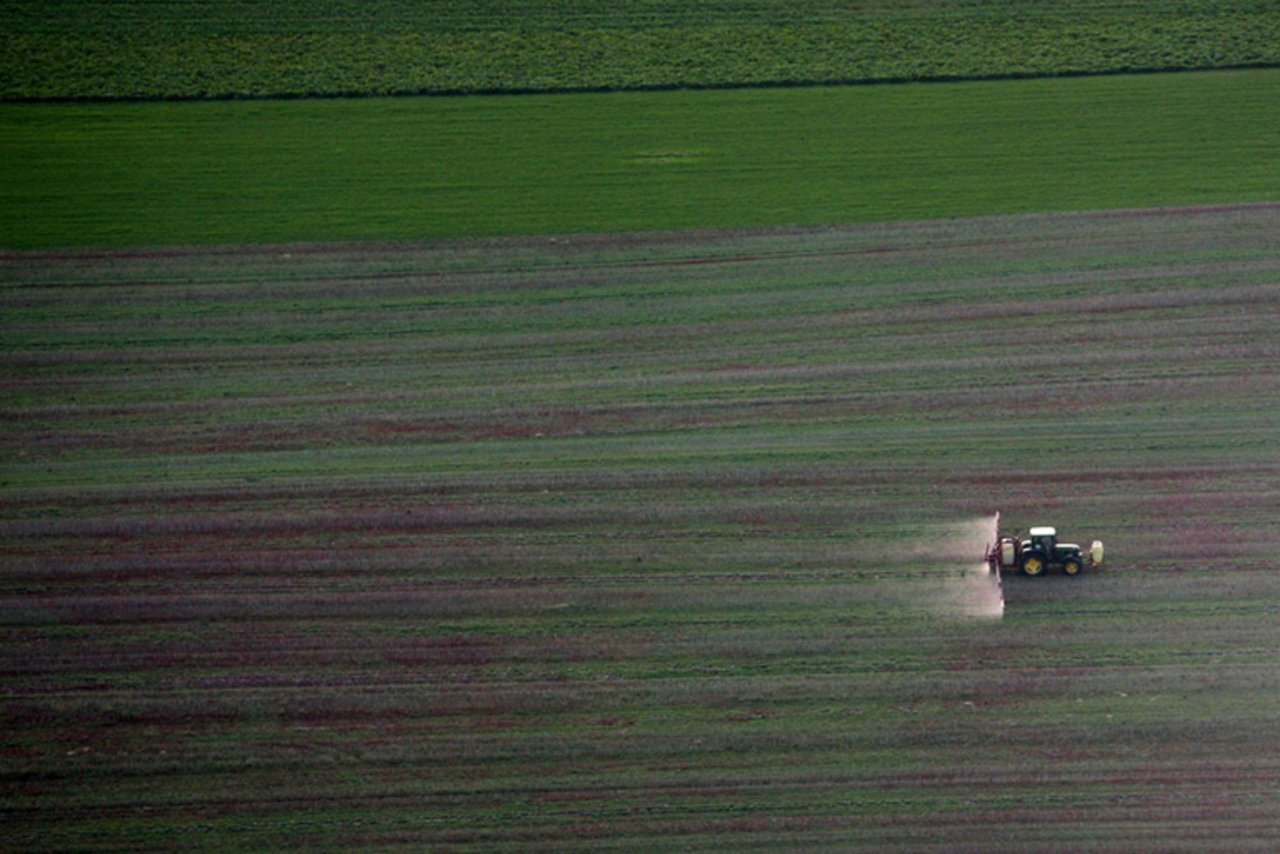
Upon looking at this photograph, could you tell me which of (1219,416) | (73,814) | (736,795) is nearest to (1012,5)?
(1219,416)

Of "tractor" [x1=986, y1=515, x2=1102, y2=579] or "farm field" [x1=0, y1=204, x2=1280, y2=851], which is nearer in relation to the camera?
"farm field" [x1=0, y1=204, x2=1280, y2=851]

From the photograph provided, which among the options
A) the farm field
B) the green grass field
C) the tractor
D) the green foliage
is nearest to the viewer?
the farm field

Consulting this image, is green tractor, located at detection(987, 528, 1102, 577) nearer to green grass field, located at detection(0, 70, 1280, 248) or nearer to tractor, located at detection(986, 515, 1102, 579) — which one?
tractor, located at detection(986, 515, 1102, 579)

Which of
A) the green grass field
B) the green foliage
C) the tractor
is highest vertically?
the green foliage

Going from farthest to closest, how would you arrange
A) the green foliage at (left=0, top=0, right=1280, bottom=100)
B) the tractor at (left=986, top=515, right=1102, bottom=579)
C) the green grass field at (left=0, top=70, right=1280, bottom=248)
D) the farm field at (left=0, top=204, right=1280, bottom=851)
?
the green foliage at (left=0, top=0, right=1280, bottom=100), the green grass field at (left=0, top=70, right=1280, bottom=248), the tractor at (left=986, top=515, right=1102, bottom=579), the farm field at (left=0, top=204, right=1280, bottom=851)

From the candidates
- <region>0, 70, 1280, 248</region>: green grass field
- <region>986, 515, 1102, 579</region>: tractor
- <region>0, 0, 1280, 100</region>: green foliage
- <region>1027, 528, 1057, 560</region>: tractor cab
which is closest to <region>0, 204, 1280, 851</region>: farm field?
<region>986, 515, 1102, 579</region>: tractor

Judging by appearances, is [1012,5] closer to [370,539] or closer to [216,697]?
[370,539]

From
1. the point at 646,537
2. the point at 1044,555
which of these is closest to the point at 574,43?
the point at 646,537

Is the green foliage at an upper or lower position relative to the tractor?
upper

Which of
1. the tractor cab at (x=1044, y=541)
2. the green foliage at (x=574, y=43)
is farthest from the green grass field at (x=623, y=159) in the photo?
the tractor cab at (x=1044, y=541)
